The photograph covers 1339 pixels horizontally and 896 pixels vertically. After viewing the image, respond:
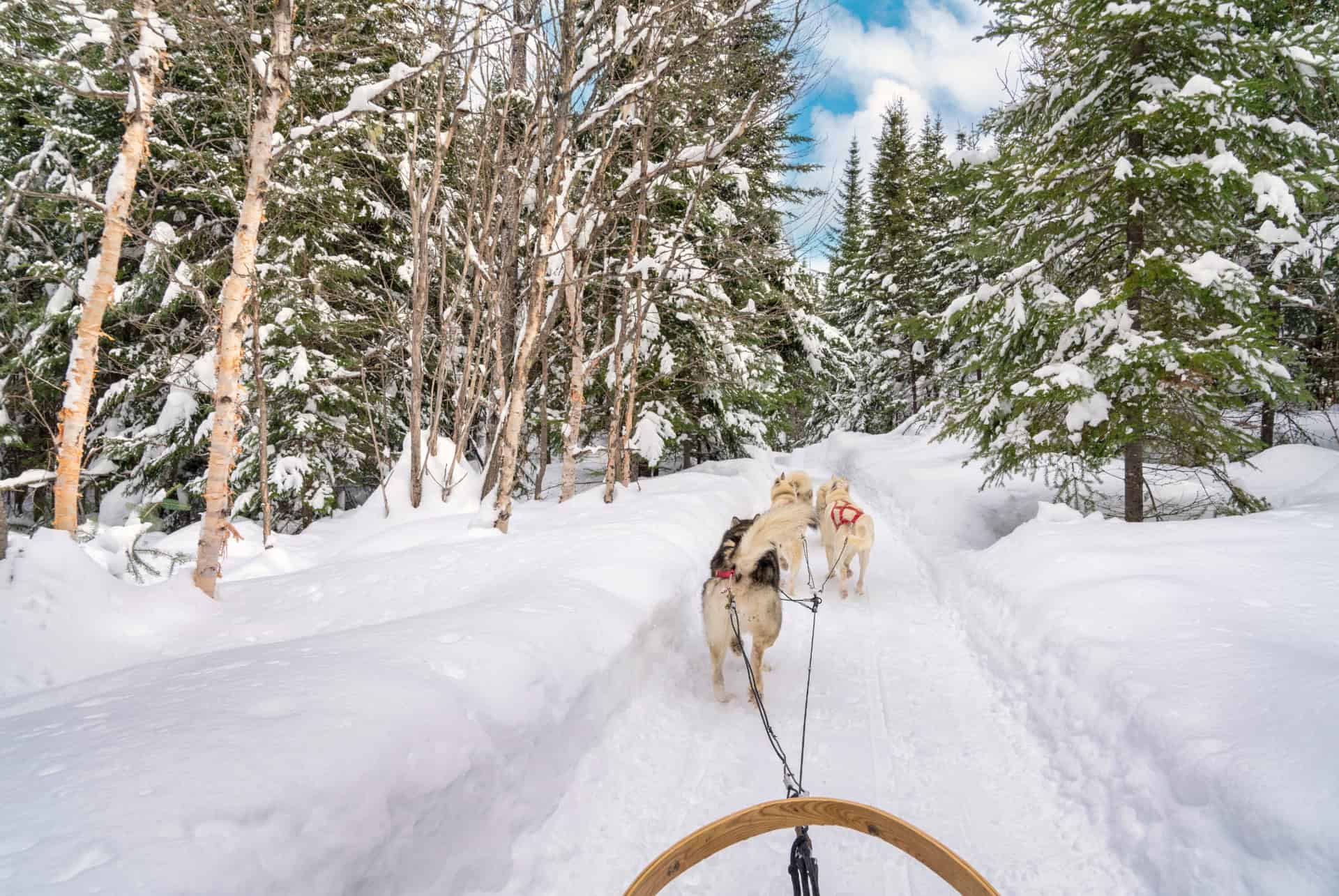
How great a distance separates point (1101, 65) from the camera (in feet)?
22.0

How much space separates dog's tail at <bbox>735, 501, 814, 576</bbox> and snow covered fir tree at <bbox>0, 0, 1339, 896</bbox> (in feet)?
0.14

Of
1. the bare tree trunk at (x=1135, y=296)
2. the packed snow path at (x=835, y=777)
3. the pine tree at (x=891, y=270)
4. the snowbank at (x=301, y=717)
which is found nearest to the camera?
the snowbank at (x=301, y=717)

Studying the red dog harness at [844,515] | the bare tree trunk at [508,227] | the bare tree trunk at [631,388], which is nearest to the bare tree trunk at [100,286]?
the bare tree trunk at [508,227]

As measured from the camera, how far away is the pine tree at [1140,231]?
5.72 metres

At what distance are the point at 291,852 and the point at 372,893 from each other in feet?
1.41

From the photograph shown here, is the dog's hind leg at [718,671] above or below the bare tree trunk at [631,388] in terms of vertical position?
below

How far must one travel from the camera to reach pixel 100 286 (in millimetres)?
5891

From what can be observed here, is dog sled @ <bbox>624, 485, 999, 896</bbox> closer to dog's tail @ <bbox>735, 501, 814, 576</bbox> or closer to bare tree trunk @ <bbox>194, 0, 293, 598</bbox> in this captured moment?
dog's tail @ <bbox>735, 501, 814, 576</bbox>

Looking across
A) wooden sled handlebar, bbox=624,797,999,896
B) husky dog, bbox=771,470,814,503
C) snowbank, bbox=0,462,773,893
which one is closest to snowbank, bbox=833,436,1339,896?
wooden sled handlebar, bbox=624,797,999,896

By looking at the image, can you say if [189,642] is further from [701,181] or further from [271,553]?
[701,181]

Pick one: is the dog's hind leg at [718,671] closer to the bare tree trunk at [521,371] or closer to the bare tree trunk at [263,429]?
the bare tree trunk at [521,371]

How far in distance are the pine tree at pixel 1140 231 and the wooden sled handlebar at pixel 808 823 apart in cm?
582

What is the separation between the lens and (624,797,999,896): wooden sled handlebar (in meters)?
1.61

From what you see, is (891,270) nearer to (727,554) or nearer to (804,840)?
(727,554)
